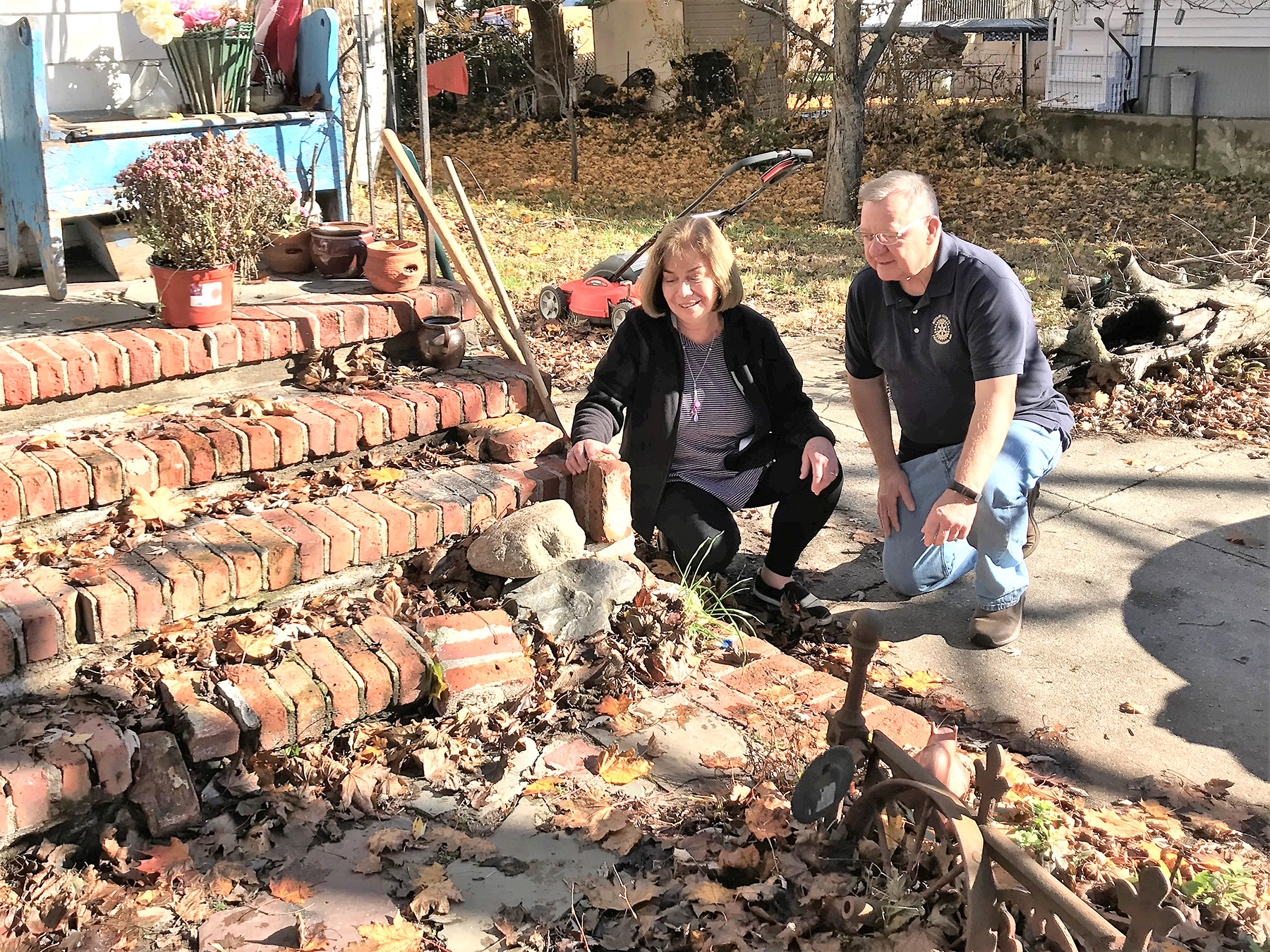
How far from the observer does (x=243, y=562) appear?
3.01m

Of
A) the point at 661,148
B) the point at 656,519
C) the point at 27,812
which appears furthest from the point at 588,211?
the point at 27,812

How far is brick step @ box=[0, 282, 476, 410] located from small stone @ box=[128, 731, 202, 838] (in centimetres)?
152

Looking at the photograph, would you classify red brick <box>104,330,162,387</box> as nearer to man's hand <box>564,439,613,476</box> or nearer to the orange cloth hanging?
man's hand <box>564,439,613,476</box>

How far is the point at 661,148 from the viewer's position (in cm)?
1592

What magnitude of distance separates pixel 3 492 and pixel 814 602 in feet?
8.15

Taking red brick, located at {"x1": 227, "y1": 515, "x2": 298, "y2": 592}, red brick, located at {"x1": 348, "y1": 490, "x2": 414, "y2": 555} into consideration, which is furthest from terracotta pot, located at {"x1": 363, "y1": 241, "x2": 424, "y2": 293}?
red brick, located at {"x1": 227, "y1": 515, "x2": 298, "y2": 592}

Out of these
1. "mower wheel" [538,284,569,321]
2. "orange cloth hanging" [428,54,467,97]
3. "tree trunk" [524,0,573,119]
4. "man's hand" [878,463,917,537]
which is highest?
"tree trunk" [524,0,573,119]

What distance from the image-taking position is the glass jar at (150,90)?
524 cm

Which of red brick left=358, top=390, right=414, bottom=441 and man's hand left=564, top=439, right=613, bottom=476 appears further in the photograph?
red brick left=358, top=390, right=414, bottom=441

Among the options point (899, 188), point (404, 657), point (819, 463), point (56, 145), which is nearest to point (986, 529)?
point (819, 463)

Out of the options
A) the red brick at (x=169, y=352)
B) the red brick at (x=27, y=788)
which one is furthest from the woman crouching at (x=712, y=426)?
the red brick at (x=27, y=788)

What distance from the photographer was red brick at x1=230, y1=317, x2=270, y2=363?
12.9 ft

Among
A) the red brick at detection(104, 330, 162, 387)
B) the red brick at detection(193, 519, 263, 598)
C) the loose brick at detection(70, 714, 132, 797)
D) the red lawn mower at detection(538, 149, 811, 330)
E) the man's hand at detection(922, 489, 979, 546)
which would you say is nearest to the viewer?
the loose brick at detection(70, 714, 132, 797)

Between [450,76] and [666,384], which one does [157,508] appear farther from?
[450,76]
